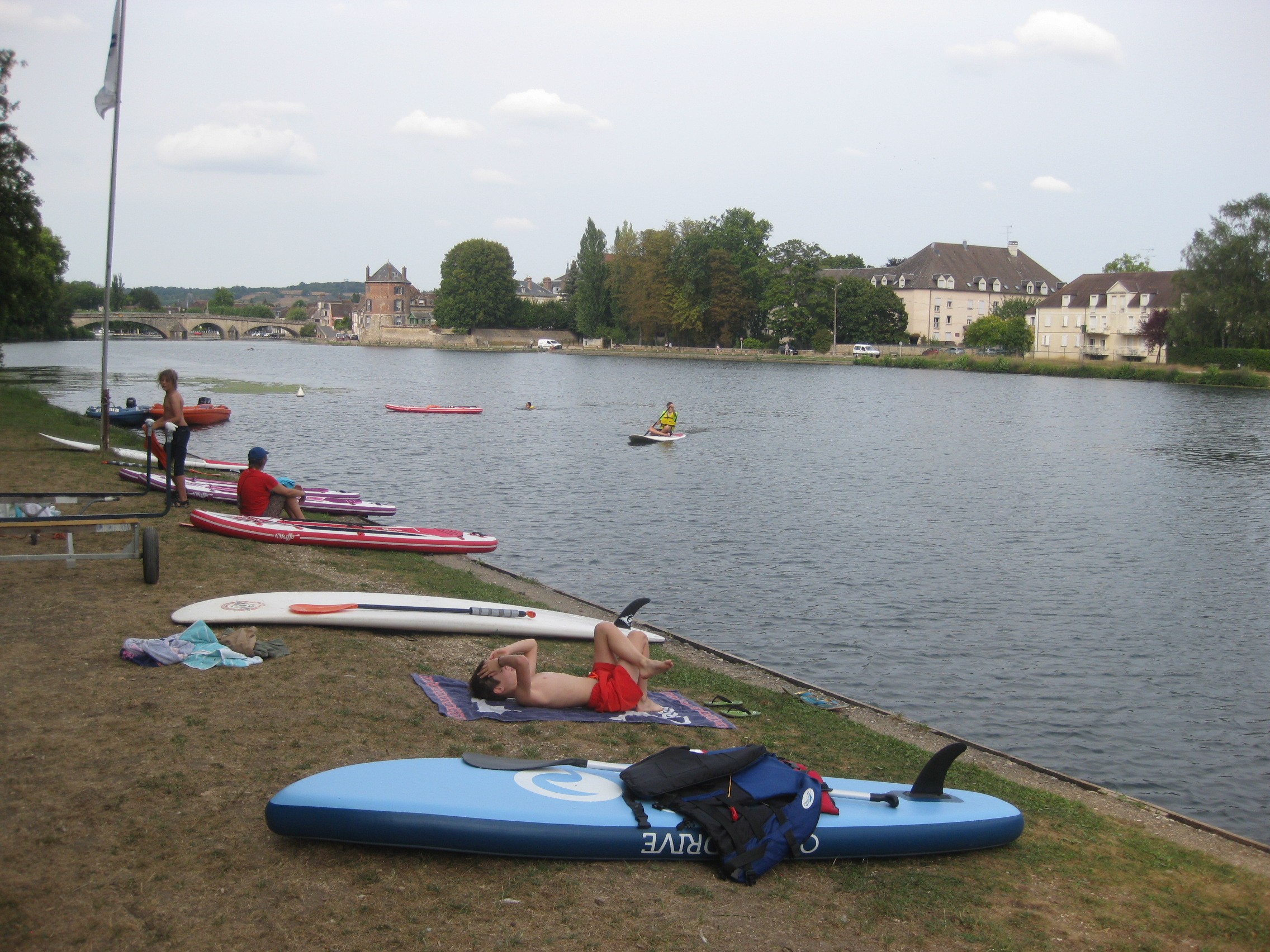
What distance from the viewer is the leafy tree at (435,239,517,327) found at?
140 m

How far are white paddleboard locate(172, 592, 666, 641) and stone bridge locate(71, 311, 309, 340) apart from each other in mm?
138935

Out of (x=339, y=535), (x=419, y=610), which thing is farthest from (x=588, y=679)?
(x=339, y=535)

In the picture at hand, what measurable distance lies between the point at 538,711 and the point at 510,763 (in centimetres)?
169

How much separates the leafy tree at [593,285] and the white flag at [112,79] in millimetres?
108112

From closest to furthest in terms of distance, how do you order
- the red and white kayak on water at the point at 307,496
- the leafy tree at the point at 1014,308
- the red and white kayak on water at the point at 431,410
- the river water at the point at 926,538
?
the river water at the point at 926,538 → the red and white kayak on water at the point at 307,496 → the red and white kayak on water at the point at 431,410 → the leafy tree at the point at 1014,308

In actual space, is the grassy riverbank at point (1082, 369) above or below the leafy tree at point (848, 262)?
below

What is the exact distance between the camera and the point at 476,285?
140500mm

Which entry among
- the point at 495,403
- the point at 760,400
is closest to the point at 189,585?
the point at 495,403

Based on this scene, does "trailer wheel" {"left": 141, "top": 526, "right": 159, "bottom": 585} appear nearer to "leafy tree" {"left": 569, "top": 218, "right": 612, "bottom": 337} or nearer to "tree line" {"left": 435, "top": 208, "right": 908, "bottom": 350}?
"tree line" {"left": 435, "top": 208, "right": 908, "bottom": 350}

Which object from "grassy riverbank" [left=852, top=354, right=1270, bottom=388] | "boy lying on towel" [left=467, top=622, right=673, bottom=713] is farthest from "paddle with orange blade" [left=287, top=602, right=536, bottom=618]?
"grassy riverbank" [left=852, top=354, right=1270, bottom=388]

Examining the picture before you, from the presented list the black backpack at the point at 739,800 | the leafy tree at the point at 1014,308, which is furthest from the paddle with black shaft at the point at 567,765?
the leafy tree at the point at 1014,308

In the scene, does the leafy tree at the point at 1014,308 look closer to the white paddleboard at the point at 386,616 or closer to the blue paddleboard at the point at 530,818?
the white paddleboard at the point at 386,616

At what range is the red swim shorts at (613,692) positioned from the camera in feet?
26.5

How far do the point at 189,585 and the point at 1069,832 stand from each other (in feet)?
28.6
